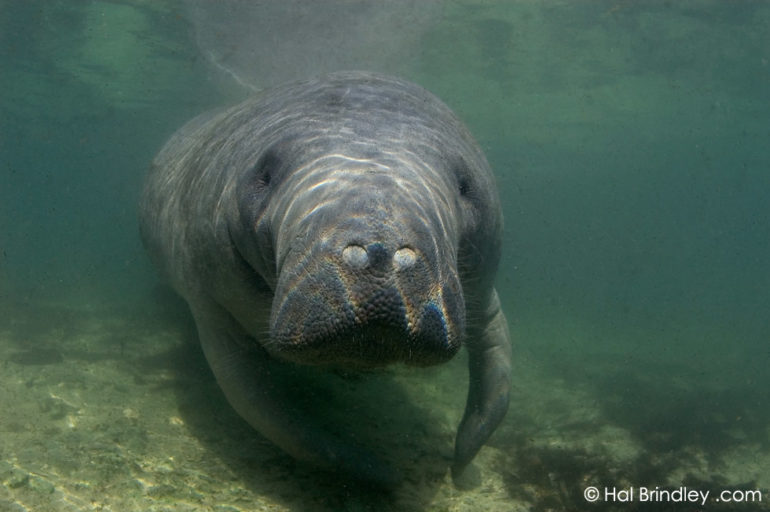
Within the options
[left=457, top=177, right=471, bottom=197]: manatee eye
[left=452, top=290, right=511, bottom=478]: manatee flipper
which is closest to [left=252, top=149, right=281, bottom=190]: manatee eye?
[left=457, top=177, right=471, bottom=197]: manatee eye

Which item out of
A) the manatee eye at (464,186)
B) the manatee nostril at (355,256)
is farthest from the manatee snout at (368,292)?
the manatee eye at (464,186)

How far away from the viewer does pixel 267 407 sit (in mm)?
4102

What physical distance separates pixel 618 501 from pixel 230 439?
291 cm

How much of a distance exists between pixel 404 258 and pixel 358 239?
0.18m

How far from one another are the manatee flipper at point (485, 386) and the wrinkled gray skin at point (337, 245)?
0.01 meters

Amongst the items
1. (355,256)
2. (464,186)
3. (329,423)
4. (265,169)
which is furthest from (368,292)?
(329,423)

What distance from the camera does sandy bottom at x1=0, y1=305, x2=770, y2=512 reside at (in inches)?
147

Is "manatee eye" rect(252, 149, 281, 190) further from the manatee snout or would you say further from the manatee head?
the manatee snout

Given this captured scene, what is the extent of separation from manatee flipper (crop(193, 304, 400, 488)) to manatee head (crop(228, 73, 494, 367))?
3.75 ft

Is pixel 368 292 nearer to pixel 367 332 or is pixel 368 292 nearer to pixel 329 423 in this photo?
pixel 367 332

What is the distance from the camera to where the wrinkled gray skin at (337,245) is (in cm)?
224

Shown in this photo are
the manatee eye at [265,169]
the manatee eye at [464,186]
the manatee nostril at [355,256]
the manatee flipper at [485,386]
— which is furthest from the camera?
the manatee flipper at [485,386]

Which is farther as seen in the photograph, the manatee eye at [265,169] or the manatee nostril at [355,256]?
the manatee eye at [265,169]

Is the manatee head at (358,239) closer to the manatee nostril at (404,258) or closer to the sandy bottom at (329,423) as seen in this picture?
the manatee nostril at (404,258)
